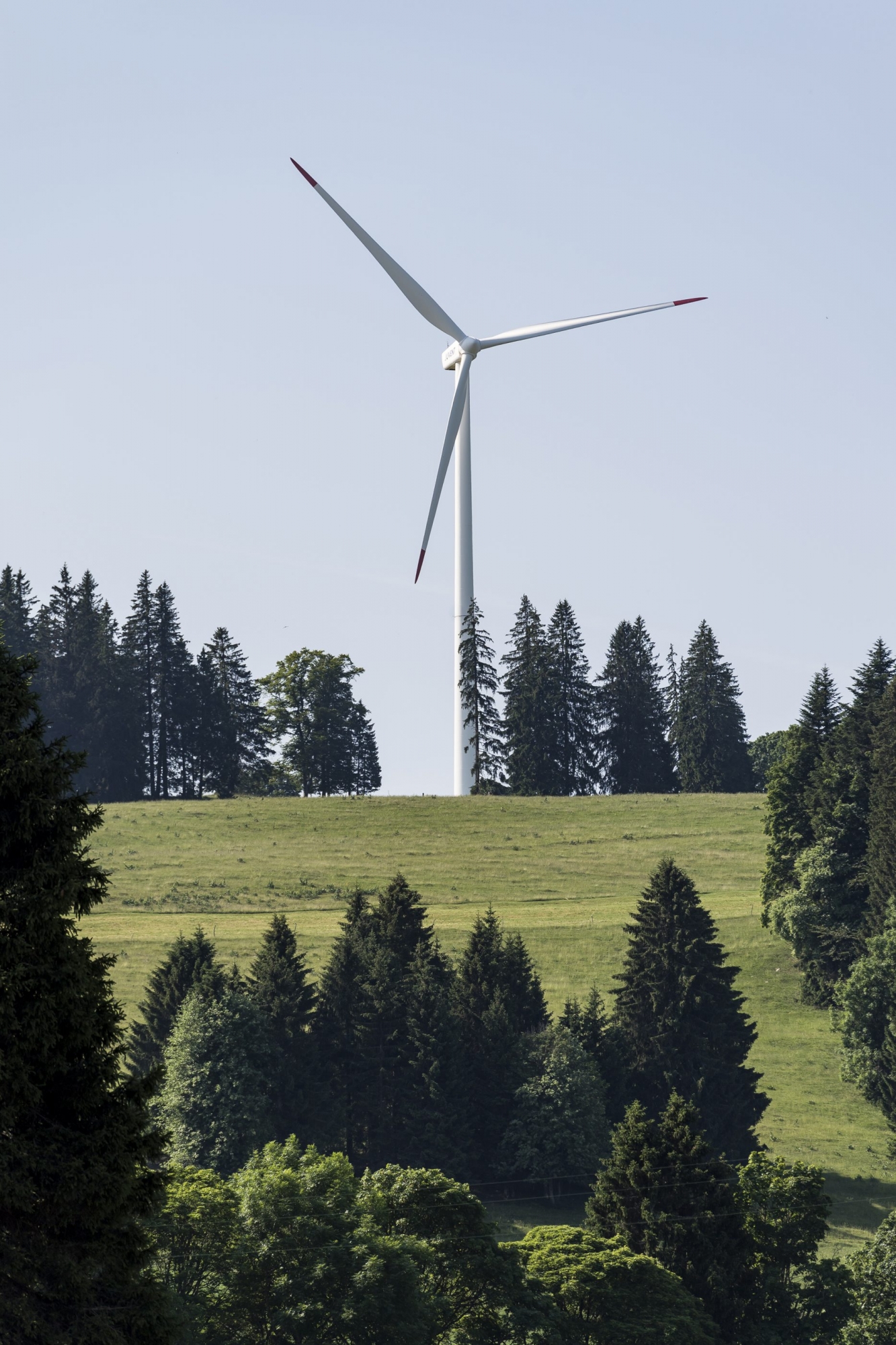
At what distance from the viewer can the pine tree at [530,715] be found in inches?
6703

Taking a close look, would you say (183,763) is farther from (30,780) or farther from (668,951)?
(30,780)

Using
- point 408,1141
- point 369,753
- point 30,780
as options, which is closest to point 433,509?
point 408,1141

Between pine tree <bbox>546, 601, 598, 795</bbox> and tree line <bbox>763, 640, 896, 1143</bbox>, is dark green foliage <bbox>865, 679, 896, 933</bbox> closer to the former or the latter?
tree line <bbox>763, 640, 896, 1143</bbox>

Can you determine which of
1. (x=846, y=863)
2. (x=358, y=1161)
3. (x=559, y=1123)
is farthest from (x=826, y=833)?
(x=358, y=1161)

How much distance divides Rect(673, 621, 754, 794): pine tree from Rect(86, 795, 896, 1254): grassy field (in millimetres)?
26181

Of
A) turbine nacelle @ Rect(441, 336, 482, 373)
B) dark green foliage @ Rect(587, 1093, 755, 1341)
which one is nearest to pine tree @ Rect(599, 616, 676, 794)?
turbine nacelle @ Rect(441, 336, 482, 373)

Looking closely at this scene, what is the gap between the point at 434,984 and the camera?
267 feet

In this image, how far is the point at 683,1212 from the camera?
190 feet

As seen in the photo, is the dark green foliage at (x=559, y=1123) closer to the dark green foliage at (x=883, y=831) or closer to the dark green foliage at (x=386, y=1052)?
the dark green foliage at (x=386, y=1052)

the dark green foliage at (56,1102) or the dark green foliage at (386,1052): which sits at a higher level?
the dark green foliage at (56,1102)

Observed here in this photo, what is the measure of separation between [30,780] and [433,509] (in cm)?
8170

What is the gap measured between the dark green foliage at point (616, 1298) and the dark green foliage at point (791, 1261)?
386cm

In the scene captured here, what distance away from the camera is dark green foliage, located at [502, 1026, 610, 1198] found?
75.4 metres

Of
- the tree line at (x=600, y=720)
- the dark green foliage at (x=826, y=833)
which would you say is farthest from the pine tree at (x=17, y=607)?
the dark green foliage at (x=826, y=833)
